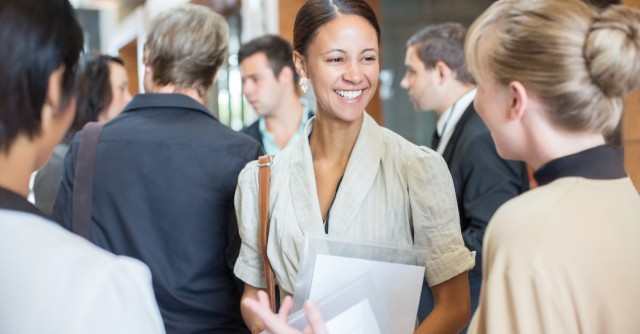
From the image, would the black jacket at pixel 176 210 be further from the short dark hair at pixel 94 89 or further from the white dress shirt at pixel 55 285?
the short dark hair at pixel 94 89

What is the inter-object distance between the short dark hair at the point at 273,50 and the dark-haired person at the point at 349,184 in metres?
2.19

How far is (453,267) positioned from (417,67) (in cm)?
198

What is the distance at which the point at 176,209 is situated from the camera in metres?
2.38

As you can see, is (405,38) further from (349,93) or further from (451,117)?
(349,93)

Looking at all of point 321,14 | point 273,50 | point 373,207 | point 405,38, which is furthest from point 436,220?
point 405,38

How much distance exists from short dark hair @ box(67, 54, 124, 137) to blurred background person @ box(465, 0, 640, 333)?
2758 millimetres

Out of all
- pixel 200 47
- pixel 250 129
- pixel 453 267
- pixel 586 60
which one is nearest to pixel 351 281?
pixel 453 267

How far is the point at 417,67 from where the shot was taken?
376 cm

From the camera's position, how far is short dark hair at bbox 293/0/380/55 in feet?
6.75

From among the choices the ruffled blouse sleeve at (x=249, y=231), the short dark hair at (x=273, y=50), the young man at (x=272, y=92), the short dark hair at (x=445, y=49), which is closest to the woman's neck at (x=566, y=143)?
the ruffled blouse sleeve at (x=249, y=231)

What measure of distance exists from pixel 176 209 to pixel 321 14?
0.75m

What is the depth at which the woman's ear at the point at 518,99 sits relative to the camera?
1323mm

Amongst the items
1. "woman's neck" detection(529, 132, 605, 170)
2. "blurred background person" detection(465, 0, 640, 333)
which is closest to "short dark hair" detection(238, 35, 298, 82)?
"blurred background person" detection(465, 0, 640, 333)

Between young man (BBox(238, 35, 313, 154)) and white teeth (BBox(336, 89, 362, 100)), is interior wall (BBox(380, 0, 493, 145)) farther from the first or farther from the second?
white teeth (BBox(336, 89, 362, 100))
